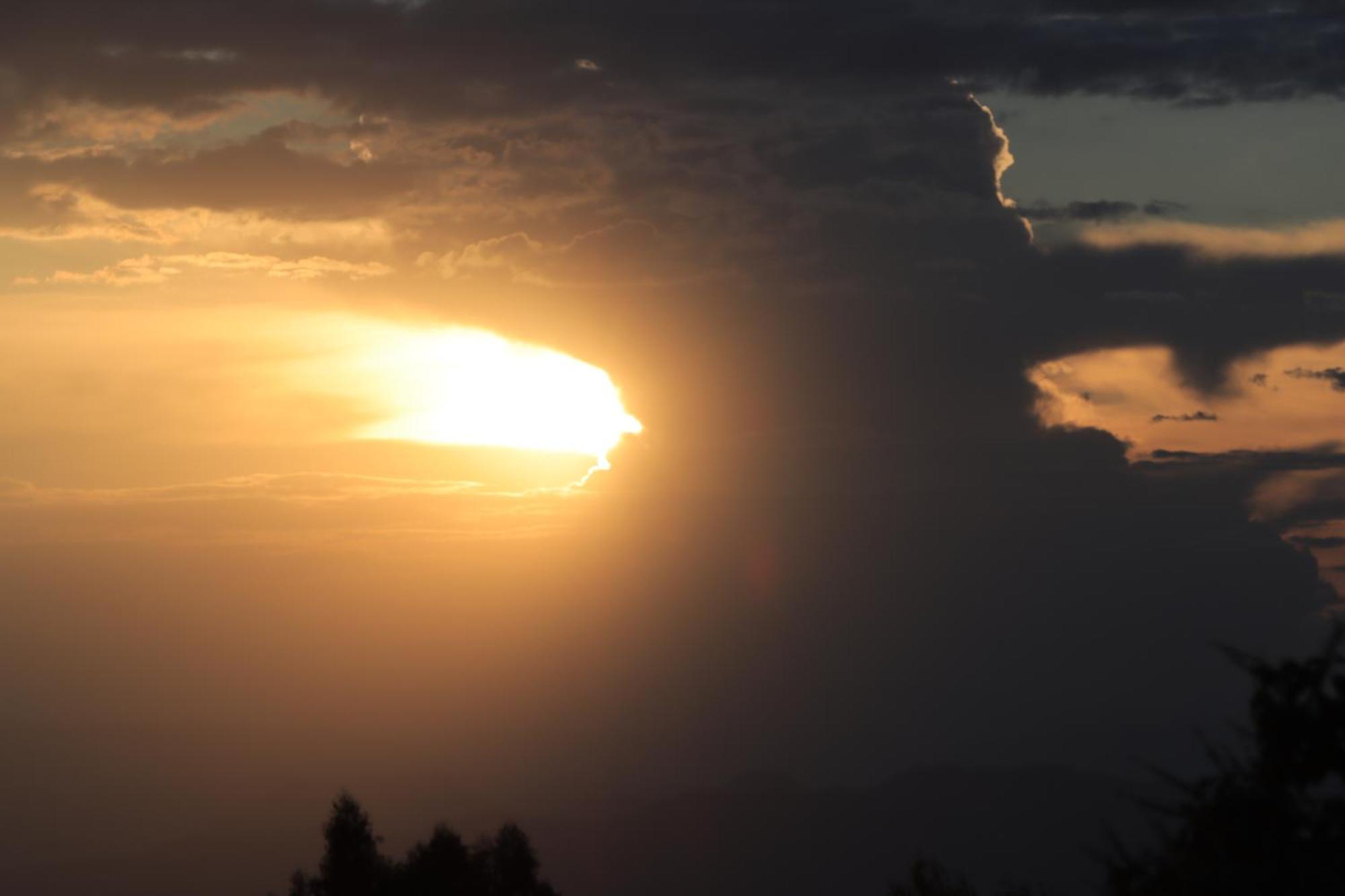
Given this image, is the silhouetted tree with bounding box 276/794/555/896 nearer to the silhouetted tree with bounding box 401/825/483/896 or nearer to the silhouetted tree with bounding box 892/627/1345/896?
the silhouetted tree with bounding box 401/825/483/896

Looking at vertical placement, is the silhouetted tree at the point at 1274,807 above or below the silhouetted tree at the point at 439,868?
below

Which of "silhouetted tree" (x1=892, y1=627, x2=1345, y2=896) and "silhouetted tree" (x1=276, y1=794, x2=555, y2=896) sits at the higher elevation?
"silhouetted tree" (x1=276, y1=794, x2=555, y2=896)

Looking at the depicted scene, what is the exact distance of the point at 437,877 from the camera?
255 feet

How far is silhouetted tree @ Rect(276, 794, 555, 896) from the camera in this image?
76.8 m

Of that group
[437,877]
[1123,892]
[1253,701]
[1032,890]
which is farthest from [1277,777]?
[437,877]

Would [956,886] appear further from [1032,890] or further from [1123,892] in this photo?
[1123,892]

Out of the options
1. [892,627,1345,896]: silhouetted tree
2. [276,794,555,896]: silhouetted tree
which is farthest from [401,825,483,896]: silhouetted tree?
[892,627,1345,896]: silhouetted tree

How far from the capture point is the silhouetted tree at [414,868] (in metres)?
76.8

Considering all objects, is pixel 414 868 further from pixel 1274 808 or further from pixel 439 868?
pixel 1274 808

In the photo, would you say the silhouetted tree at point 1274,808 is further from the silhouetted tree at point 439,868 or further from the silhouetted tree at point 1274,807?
the silhouetted tree at point 439,868

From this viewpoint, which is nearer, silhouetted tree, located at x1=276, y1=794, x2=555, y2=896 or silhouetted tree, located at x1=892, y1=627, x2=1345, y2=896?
silhouetted tree, located at x1=892, y1=627, x2=1345, y2=896

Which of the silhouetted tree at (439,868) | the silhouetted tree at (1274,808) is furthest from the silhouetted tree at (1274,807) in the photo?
the silhouetted tree at (439,868)

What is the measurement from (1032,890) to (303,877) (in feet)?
154

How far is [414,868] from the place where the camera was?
256 feet
